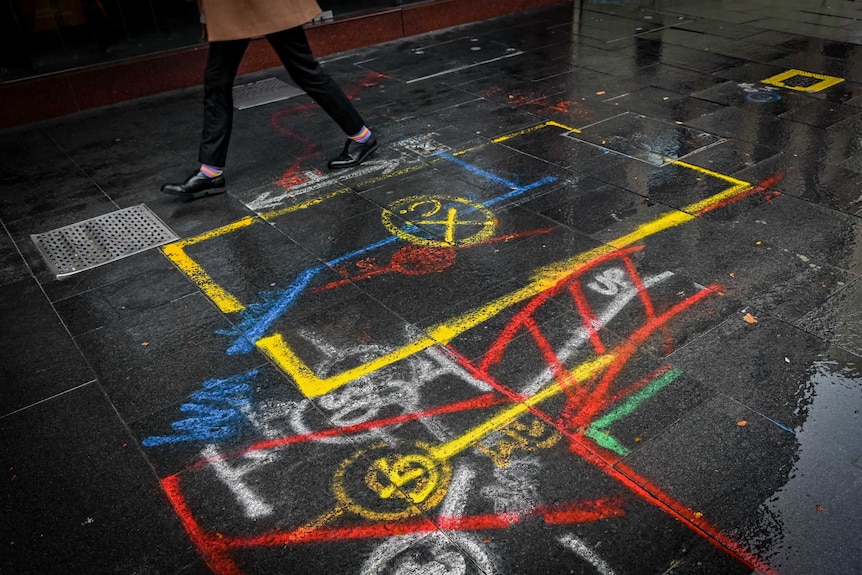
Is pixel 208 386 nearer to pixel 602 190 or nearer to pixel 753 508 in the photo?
pixel 753 508

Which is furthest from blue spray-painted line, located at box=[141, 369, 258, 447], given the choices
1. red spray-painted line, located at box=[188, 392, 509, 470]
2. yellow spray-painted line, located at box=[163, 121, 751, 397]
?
yellow spray-painted line, located at box=[163, 121, 751, 397]

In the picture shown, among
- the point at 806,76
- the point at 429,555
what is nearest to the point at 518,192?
the point at 429,555

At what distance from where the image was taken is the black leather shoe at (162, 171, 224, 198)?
5203 mm

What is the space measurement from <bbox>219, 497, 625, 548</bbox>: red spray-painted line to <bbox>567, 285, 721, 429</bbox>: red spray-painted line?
44 cm

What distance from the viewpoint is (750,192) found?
4.85 metres

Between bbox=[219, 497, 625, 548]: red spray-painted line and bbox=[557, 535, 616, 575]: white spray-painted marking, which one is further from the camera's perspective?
bbox=[219, 497, 625, 548]: red spray-painted line

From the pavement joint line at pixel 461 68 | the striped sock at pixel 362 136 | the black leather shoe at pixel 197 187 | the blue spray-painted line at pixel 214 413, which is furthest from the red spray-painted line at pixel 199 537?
the pavement joint line at pixel 461 68

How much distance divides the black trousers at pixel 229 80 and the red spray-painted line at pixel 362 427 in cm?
286

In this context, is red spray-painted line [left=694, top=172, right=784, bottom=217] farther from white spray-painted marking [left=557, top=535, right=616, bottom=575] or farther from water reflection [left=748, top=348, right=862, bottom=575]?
white spray-painted marking [left=557, top=535, right=616, bottom=575]

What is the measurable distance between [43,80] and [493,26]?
5491 mm

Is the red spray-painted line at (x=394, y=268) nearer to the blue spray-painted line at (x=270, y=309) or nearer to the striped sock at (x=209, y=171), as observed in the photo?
the blue spray-painted line at (x=270, y=309)

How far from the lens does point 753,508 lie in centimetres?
261

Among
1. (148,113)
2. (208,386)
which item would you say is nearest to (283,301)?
(208,386)

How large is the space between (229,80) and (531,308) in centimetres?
287
